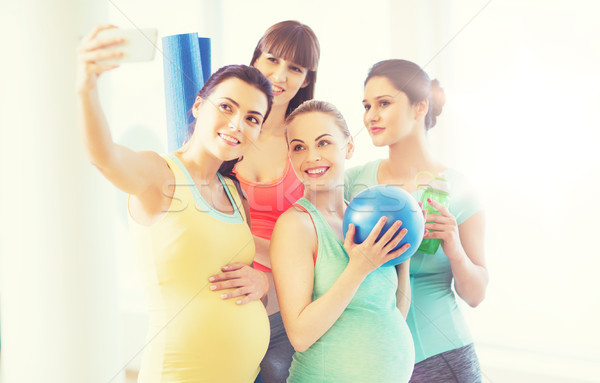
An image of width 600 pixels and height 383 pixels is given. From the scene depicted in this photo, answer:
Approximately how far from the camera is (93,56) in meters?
0.69

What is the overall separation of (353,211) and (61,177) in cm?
123

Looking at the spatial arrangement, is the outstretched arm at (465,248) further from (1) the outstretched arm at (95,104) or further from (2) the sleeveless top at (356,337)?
(1) the outstretched arm at (95,104)

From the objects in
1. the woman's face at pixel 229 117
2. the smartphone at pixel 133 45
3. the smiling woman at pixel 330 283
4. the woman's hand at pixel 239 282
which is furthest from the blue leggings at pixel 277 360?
the smartphone at pixel 133 45

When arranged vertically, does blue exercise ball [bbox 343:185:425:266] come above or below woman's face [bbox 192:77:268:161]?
below

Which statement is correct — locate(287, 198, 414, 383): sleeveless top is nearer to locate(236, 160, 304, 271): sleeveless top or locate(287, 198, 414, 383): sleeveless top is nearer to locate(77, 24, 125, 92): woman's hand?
locate(236, 160, 304, 271): sleeveless top

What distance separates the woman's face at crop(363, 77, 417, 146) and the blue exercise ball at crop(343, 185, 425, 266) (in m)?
0.21

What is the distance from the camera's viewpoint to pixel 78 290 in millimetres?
1668

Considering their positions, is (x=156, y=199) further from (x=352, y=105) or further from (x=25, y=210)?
(x=25, y=210)

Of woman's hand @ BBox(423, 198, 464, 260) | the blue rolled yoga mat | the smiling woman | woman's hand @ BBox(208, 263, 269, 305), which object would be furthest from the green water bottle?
the blue rolled yoga mat

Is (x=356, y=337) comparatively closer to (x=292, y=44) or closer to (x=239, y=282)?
(x=239, y=282)

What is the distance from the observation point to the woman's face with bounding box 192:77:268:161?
2.88 ft

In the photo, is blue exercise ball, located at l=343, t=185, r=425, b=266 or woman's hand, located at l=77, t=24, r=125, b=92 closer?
woman's hand, located at l=77, t=24, r=125, b=92

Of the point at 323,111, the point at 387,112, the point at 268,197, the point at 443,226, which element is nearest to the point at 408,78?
the point at 387,112

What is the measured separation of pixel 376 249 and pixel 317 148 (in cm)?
25
